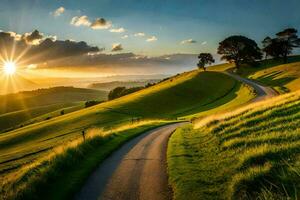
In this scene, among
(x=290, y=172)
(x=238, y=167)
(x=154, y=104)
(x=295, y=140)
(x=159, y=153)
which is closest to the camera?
(x=290, y=172)

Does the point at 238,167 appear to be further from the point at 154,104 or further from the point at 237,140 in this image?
the point at 154,104

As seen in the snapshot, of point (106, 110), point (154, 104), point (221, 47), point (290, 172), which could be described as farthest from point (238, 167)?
point (221, 47)

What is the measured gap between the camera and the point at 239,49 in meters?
133

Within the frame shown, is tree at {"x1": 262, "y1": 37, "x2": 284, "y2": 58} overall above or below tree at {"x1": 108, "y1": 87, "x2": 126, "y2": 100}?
above

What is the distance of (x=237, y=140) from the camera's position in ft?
52.7

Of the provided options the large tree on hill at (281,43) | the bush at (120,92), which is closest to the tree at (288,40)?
the large tree on hill at (281,43)

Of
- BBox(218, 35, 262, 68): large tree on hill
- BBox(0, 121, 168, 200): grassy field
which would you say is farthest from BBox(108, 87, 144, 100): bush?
BBox(0, 121, 168, 200): grassy field

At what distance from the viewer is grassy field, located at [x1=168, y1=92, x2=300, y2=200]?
971cm

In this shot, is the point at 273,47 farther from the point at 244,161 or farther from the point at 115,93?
the point at 244,161

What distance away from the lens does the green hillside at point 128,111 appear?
5459 centimetres

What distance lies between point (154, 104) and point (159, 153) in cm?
6225

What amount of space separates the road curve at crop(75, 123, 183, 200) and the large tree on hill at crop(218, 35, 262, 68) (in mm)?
122837

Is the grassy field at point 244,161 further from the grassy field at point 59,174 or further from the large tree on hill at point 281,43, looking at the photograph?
the large tree on hill at point 281,43

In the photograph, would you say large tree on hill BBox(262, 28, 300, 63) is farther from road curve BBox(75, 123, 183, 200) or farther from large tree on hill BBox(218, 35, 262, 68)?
road curve BBox(75, 123, 183, 200)
